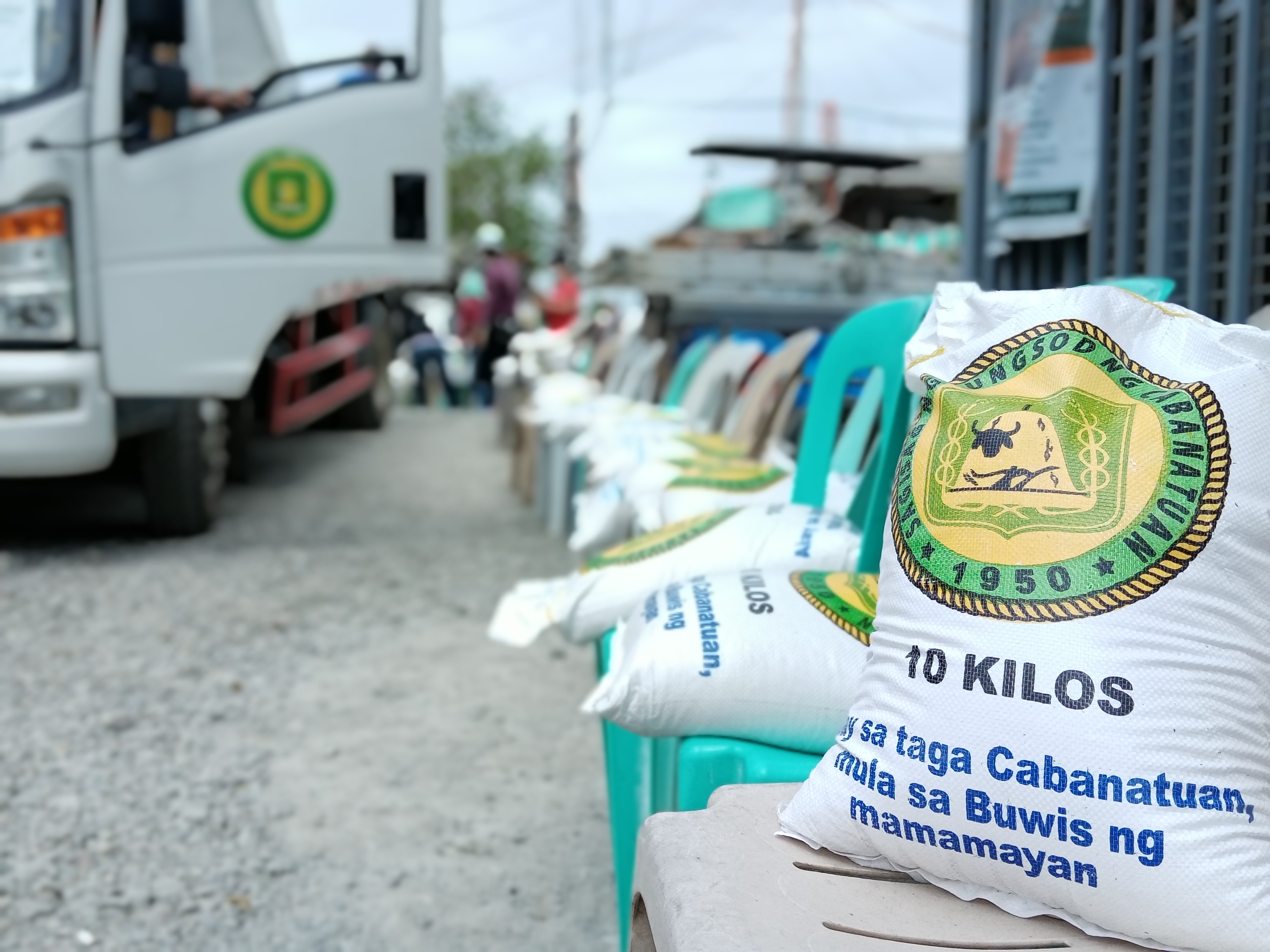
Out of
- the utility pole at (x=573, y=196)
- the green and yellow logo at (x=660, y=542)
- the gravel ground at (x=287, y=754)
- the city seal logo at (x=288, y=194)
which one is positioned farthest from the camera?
the utility pole at (x=573, y=196)

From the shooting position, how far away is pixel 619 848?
206 centimetres

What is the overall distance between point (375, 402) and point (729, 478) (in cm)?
697

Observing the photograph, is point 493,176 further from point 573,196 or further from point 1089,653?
point 1089,653

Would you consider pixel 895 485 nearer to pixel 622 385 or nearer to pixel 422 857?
pixel 422 857

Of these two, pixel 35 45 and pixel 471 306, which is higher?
pixel 35 45

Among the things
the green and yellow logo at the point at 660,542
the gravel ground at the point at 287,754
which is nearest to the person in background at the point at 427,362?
the gravel ground at the point at 287,754

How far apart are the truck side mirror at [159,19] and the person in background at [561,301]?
7.95 meters

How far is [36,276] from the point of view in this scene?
4535 millimetres

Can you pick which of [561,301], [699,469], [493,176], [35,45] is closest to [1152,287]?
[699,469]

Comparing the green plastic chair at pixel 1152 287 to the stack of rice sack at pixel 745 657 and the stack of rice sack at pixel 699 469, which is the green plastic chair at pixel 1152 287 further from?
the stack of rice sack at pixel 699 469

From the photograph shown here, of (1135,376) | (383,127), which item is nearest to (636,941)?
(1135,376)

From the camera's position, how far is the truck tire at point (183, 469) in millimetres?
5191

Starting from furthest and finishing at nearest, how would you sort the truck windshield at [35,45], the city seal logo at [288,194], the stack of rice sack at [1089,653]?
the city seal logo at [288,194] → the truck windshield at [35,45] → the stack of rice sack at [1089,653]

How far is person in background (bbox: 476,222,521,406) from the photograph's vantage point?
11.7m
